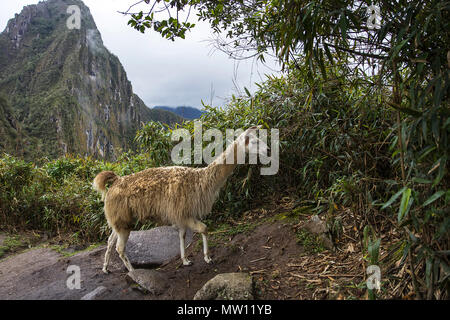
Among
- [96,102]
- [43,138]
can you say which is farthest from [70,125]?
[96,102]

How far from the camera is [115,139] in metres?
78.9

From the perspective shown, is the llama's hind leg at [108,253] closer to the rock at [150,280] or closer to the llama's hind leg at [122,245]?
the llama's hind leg at [122,245]

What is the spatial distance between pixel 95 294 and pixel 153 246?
1.21 m

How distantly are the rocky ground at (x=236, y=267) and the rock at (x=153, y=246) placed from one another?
0.05ft

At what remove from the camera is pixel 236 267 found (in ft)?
10.5

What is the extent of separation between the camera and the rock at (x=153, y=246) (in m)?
3.75

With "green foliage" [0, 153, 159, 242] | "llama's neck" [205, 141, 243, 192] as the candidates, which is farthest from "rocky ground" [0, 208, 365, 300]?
"green foliage" [0, 153, 159, 242]

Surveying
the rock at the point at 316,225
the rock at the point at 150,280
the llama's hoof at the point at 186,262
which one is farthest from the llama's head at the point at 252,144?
the rock at the point at 150,280

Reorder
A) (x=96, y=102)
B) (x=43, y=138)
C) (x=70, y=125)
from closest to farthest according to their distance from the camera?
(x=43, y=138)
(x=70, y=125)
(x=96, y=102)

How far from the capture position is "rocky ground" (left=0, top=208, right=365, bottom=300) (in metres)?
2.64

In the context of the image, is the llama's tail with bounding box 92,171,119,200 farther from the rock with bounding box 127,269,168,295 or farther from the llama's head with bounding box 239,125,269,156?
the llama's head with bounding box 239,125,269,156

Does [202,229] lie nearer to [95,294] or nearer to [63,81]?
[95,294]

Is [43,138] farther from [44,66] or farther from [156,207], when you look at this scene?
[156,207]

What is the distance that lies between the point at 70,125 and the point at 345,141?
62.3 meters
